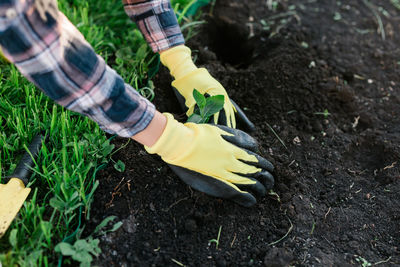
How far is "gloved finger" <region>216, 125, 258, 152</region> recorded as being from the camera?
158cm

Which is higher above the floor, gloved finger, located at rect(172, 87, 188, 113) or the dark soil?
gloved finger, located at rect(172, 87, 188, 113)

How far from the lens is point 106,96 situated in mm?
1243

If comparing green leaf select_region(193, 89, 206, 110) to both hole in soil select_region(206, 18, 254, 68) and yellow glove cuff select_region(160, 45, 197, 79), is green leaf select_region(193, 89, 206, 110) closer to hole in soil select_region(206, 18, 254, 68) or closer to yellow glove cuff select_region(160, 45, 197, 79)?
yellow glove cuff select_region(160, 45, 197, 79)

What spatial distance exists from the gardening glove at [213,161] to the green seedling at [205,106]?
8cm

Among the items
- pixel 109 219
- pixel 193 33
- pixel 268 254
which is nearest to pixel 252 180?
pixel 268 254

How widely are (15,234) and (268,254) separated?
860 millimetres

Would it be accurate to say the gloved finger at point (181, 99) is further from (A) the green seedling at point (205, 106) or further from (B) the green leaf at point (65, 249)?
(B) the green leaf at point (65, 249)

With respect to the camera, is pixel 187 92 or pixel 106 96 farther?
pixel 187 92

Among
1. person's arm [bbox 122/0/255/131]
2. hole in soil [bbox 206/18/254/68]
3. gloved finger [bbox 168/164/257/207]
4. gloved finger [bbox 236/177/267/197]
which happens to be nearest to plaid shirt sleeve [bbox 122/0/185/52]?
person's arm [bbox 122/0/255/131]

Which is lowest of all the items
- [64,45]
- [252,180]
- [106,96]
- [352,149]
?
[352,149]

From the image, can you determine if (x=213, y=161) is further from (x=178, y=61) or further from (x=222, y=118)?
(x=178, y=61)

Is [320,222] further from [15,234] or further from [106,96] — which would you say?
[15,234]

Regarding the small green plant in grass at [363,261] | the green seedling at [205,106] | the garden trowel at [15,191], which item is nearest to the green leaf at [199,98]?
the green seedling at [205,106]

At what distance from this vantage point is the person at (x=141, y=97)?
1.12m
